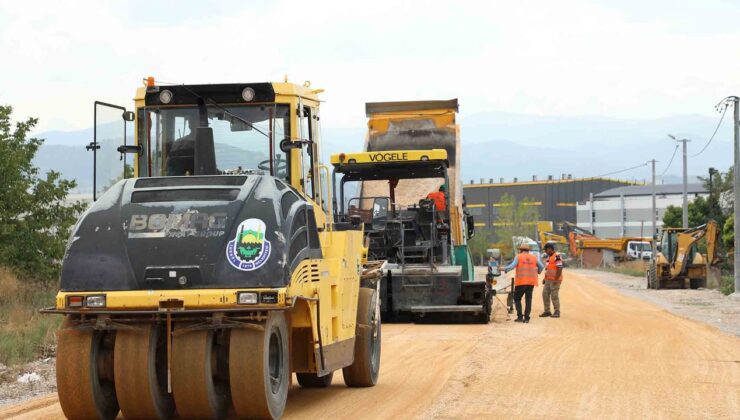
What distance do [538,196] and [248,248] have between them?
123 meters

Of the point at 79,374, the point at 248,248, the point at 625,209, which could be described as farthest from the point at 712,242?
the point at 625,209

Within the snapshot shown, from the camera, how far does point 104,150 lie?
32.0 feet

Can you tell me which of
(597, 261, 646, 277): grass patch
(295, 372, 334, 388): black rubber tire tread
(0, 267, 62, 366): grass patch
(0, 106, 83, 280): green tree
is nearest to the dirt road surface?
(295, 372, 334, 388): black rubber tire tread

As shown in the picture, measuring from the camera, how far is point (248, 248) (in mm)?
8039

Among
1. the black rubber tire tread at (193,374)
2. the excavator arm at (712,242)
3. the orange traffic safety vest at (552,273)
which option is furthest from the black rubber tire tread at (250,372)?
the excavator arm at (712,242)

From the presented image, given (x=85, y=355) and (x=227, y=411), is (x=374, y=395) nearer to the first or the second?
(x=227, y=411)

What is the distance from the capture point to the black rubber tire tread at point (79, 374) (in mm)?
7969

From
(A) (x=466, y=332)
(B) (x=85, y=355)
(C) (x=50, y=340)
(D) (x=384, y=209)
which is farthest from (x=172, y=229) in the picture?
(D) (x=384, y=209)

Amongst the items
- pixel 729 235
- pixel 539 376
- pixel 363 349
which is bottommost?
pixel 539 376

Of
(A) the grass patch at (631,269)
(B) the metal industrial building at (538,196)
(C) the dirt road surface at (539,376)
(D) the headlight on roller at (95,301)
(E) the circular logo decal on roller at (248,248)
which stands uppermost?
(B) the metal industrial building at (538,196)

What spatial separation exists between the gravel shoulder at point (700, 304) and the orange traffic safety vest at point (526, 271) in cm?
365

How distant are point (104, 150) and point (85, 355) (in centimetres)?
241

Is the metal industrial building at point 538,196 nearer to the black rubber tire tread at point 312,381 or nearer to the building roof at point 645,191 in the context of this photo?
the building roof at point 645,191

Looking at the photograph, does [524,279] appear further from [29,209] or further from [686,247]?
[686,247]
